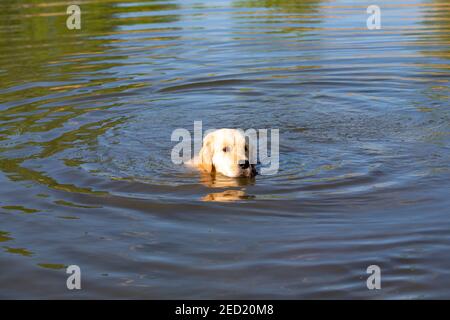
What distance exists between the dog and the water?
0.15 m

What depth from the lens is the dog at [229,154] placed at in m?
8.01

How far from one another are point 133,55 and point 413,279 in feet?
35.7

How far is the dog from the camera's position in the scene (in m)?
8.01

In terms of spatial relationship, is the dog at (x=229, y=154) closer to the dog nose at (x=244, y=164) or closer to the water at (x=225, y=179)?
the dog nose at (x=244, y=164)

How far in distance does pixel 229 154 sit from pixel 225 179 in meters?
A: 0.28

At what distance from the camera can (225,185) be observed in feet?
25.9

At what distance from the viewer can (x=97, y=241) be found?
20.8 ft
